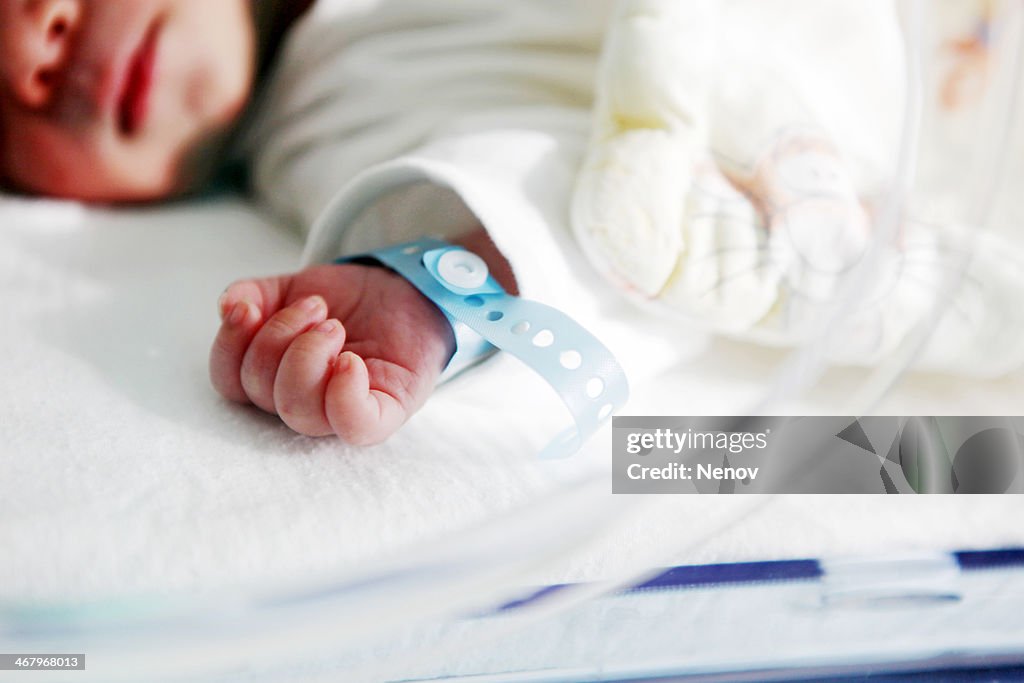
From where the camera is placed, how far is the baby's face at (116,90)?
0.72m

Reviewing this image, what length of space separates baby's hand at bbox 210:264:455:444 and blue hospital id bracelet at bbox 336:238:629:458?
2cm

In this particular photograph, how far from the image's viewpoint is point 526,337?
0.47m

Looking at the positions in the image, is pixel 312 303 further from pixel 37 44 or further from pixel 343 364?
pixel 37 44

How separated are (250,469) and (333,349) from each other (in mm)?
76

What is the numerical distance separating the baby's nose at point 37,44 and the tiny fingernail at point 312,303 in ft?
1.38

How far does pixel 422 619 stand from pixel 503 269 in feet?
0.90

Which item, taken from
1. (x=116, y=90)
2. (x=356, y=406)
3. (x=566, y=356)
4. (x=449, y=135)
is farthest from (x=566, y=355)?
(x=116, y=90)

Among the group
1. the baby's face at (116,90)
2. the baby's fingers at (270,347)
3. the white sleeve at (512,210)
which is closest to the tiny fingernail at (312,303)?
the baby's fingers at (270,347)

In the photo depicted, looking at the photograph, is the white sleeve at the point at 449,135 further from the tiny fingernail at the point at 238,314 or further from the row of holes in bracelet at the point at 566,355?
the tiny fingernail at the point at 238,314

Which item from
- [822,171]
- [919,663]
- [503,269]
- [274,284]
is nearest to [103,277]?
[274,284]

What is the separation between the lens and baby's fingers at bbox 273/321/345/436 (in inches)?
17.3

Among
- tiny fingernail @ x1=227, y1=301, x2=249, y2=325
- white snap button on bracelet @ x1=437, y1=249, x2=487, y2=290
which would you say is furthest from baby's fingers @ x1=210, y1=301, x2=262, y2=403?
white snap button on bracelet @ x1=437, y1=249, x2=487, y2=290

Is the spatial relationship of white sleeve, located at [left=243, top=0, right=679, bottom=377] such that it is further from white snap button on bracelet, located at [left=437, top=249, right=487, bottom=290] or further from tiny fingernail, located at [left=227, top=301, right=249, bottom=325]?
tiny fingernail, located at [left=227, top=301, right=249, bottom=325]

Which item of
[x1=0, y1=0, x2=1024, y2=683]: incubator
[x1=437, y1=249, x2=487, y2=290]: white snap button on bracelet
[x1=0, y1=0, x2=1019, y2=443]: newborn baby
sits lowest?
[x1=0, y1=0, x2=1024, y2=683]: incubator
